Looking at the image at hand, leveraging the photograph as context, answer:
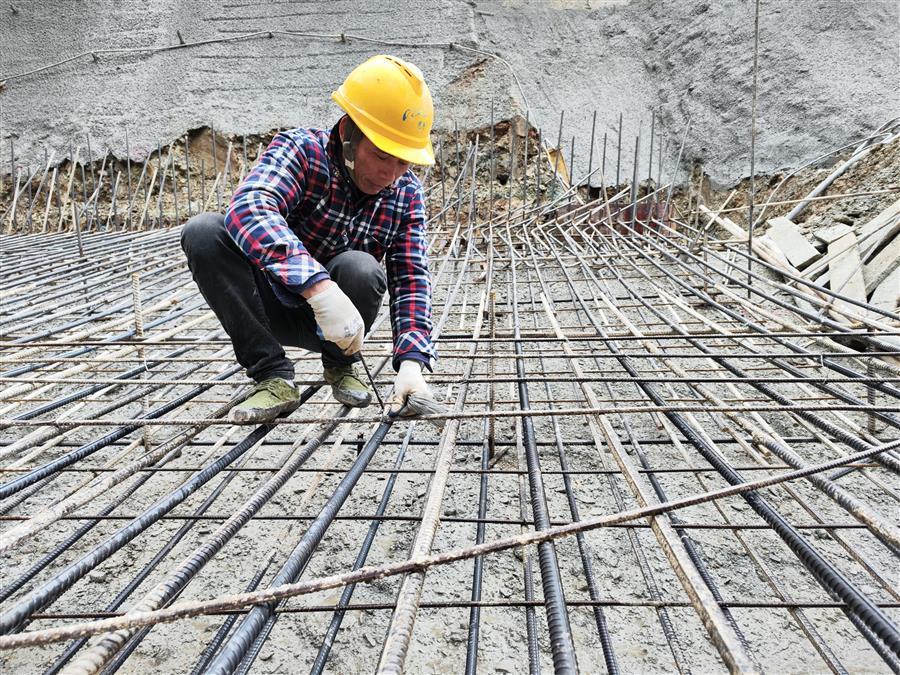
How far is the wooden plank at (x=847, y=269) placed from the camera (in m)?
3.38

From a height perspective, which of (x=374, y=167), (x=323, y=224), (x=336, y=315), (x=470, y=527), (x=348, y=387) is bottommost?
(x=470, y=527)

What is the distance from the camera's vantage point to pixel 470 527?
1.92 meters

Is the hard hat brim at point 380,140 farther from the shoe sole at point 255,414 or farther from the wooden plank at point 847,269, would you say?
the wooden plank at point 847,269

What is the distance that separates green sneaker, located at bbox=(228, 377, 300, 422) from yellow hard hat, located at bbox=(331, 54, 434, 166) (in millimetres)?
648

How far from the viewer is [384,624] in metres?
1.56

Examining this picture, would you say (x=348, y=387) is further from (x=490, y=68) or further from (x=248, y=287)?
(x=490, y=68)

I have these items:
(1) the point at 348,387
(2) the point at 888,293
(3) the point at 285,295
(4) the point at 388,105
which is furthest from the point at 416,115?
(2) the point at 888,293

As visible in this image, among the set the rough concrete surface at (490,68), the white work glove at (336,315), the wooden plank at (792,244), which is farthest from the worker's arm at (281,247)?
the rough concrete surface at (490,68)

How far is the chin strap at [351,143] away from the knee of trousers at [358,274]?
21 centimetres

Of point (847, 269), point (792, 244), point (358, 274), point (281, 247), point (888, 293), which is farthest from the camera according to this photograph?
point (792, 244)

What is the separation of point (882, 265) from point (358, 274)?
3484 millimetres

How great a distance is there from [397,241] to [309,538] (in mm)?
917

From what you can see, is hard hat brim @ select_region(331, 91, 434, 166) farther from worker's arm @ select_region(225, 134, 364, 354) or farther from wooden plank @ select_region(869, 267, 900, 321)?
wooden plank @ select_region(869, 267, 900, 321)

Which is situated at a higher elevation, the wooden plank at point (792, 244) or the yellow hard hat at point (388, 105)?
the yellow hard hat at point (388, 105)
